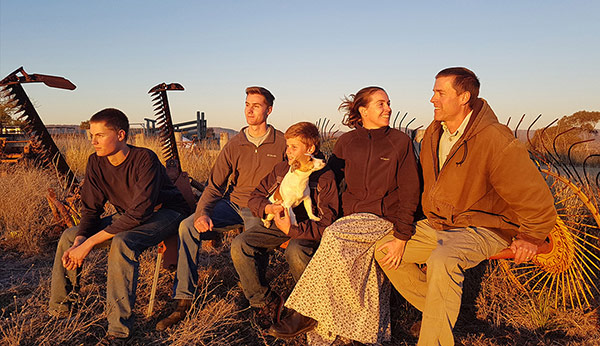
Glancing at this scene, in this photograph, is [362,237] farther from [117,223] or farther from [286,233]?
[117,223]

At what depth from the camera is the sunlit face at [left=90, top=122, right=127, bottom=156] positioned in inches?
131

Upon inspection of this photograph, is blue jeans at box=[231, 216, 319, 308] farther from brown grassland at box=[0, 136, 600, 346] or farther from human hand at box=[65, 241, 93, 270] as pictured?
human hand at box=[65, 241, 93, 270]

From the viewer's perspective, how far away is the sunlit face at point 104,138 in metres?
3.32

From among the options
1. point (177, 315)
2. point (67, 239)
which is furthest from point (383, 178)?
point (67, 239)

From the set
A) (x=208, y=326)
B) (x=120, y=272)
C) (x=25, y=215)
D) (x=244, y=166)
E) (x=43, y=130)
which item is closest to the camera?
(x=208, y=326)

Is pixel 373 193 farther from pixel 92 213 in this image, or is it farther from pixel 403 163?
pixel 92 213

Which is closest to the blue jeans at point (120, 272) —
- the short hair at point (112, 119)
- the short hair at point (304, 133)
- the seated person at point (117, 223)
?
the seated person at point (117, 223)

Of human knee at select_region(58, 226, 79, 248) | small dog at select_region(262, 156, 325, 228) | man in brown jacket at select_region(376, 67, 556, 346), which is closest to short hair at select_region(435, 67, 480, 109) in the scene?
man in brown jacket at select_region(376, 67, 556, 346)

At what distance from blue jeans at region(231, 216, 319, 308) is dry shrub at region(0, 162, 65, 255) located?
3306 mm

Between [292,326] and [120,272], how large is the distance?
4.42 feet

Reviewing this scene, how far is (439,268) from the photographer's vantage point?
8.85 feet

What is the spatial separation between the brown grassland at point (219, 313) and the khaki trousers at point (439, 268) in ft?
1.68

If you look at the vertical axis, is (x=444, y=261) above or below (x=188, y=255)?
above

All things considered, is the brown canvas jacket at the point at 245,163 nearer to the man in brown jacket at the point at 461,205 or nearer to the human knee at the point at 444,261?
the man in brown jacket at the point at 461,205
